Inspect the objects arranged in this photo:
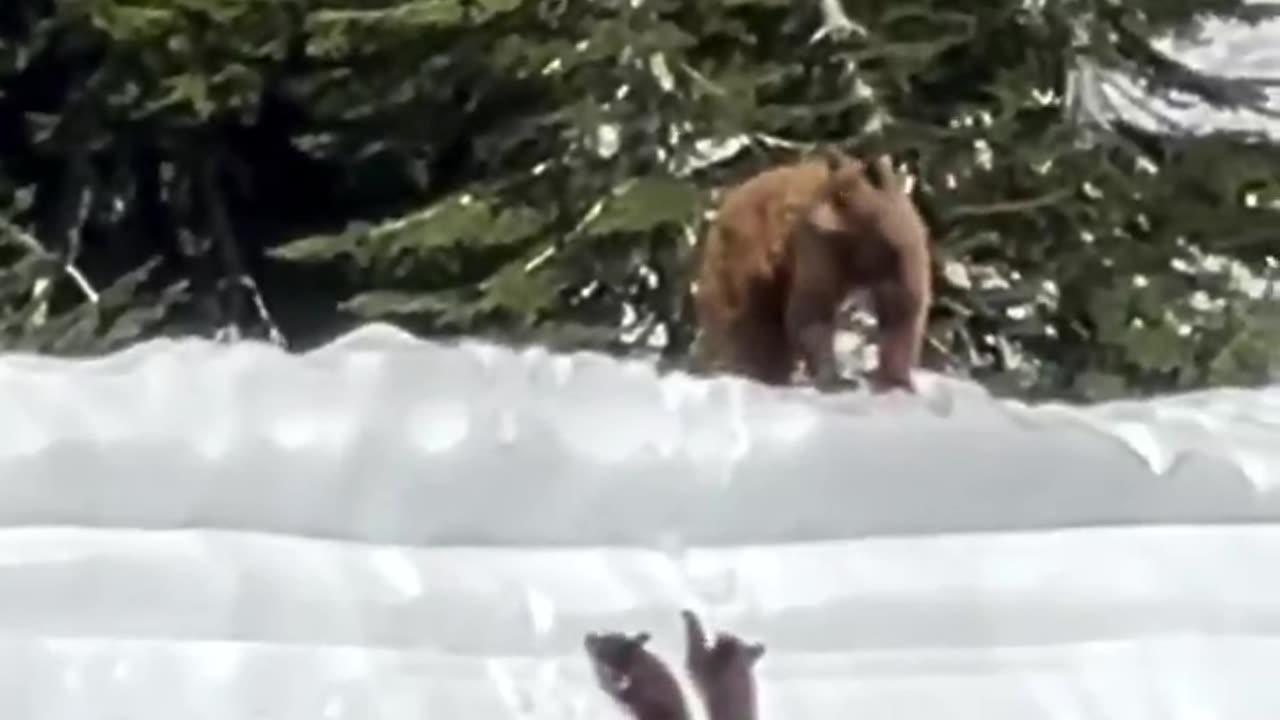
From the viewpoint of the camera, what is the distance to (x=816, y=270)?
62 cm

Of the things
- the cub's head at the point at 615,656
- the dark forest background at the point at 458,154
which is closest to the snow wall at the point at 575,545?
the cub's head at the point at 615,656

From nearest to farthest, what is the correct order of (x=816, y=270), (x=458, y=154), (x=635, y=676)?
(x=635, y=676), (x=816, y=270), (x=458, y=154)

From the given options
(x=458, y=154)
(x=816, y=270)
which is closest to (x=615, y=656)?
(x=816, y=270)

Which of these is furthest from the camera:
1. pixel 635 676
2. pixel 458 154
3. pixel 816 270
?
pixel 458 154

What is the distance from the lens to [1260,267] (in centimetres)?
79

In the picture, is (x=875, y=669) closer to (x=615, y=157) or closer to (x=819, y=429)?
(x=819, y=429)

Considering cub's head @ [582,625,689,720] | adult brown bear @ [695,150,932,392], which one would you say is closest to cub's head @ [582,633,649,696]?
cub's head @ [582,625,689,720]

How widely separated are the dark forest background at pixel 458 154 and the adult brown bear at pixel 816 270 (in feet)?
0.22

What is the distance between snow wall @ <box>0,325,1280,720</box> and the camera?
1.65 ft

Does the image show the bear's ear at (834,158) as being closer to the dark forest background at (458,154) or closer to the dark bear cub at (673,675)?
the dark forest background at (458,154)

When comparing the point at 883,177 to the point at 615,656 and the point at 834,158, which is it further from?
the point at 615,656

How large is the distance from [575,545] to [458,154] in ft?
0.83

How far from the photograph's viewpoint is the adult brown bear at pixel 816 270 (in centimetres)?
61

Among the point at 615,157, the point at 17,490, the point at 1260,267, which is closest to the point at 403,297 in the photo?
the point at 615,157
